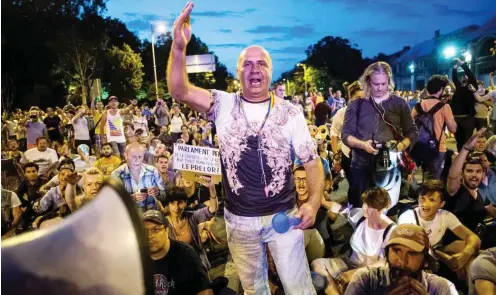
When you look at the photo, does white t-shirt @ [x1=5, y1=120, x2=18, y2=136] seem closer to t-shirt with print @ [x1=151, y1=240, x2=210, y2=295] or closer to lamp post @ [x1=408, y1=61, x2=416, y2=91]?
t-shirt with print @ [x1=151, y1=240, x2=210, y2=295]

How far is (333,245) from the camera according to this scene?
223 inches

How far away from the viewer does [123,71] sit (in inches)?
1543

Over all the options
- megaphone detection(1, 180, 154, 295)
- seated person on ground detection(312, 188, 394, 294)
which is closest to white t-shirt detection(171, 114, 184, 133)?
seated person on ground detection(312, 188, 394, 294)

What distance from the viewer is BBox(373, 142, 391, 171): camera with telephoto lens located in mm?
3928

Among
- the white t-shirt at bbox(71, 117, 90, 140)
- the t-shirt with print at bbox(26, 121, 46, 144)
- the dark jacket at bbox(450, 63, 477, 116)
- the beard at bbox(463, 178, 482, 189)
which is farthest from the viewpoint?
the white t-shirt at bbox(71, 117, 90, 140)

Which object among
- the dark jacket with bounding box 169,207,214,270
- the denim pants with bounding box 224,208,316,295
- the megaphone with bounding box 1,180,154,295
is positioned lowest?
the dark jacket with bounding box 169,207,214,270

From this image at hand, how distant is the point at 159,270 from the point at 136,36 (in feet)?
168

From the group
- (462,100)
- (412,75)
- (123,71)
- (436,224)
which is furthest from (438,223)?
(412,75)

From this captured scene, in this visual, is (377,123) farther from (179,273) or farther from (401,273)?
(179,273)

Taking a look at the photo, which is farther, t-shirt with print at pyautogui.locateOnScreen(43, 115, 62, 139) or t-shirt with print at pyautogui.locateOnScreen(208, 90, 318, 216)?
t-shirt with print at pyautogui.locateOnScreen(43, 115, 62, 139)

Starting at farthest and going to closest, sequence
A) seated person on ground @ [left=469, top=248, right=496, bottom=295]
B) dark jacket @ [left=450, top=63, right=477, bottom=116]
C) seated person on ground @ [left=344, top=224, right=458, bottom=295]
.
Answer: dark jacket @ [left=450, top=63, right=477, bottom=116]
seated person on ground @ [left=469, top=248, right=496, bottom=295]
seated person on ground @ [left=344, top=224, right=458, bottom=295]

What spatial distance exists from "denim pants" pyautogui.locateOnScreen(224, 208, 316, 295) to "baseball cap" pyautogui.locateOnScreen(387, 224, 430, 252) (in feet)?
2.80

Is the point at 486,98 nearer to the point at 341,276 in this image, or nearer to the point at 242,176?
the point at 341,276

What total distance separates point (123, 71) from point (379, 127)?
3761 cm
